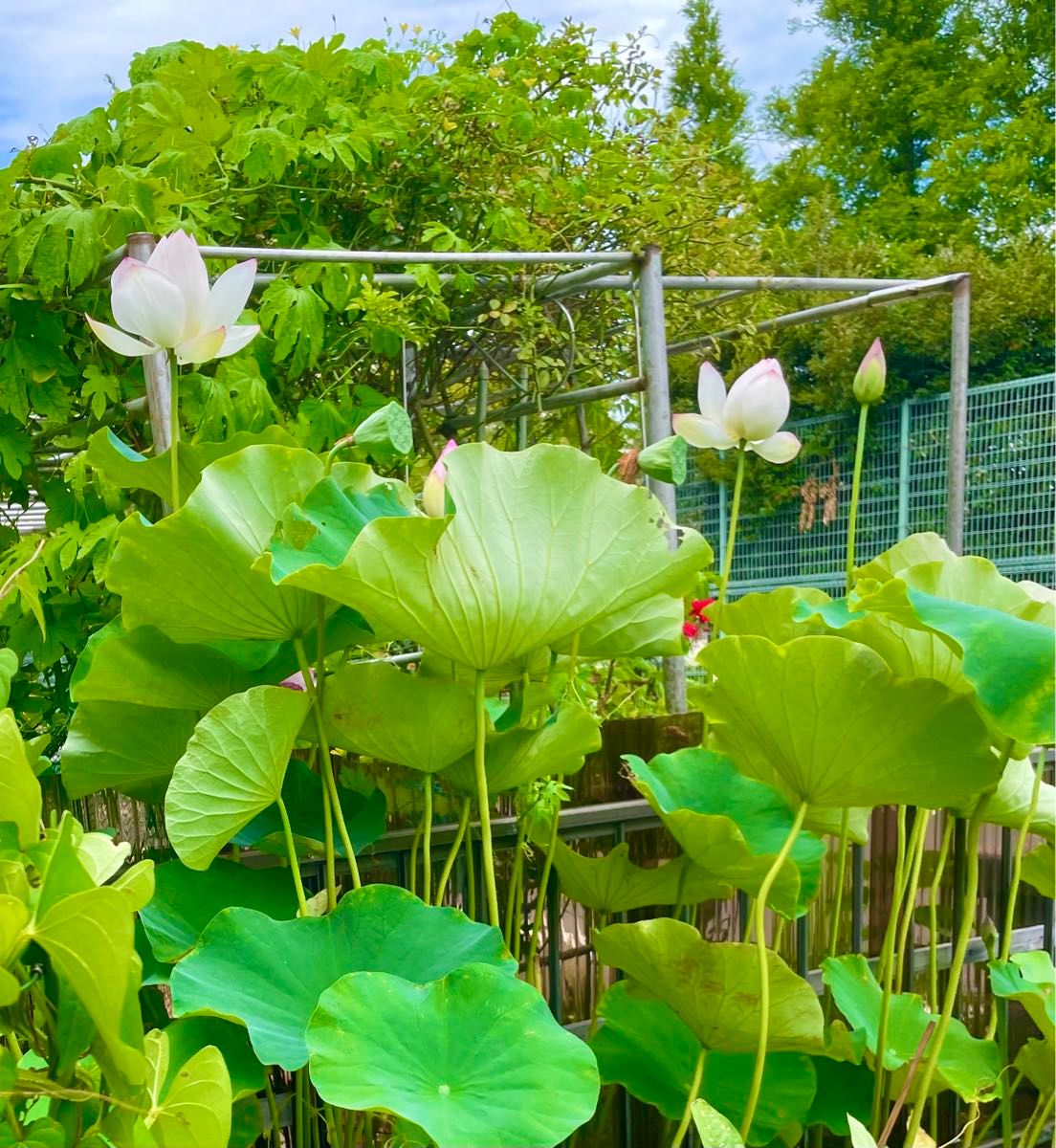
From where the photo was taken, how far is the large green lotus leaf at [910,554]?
41.8 inches

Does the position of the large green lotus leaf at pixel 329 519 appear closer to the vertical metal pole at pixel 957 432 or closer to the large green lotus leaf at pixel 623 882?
the large green lotus leaf at pixel 623 882

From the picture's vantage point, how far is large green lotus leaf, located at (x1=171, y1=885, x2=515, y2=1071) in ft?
2.67

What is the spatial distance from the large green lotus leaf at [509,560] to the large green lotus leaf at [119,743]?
0.90ft

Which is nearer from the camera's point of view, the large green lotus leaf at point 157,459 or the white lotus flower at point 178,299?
the white lotus flower at point 178,299

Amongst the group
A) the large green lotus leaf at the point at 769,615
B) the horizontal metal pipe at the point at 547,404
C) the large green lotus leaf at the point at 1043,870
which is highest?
the horizontal metal pipe at the point at 547,404

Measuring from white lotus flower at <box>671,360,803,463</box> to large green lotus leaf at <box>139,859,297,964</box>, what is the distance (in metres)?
0.63

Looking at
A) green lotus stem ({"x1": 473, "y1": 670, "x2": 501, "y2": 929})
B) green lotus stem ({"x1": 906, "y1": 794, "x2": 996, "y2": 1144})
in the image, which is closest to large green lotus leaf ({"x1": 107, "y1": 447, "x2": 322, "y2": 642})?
green lotus stem ({"x1": 473, "y1": 670, "x2": 501, "y2": 929})

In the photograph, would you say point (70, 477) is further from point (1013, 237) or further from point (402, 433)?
point (1013, 237)

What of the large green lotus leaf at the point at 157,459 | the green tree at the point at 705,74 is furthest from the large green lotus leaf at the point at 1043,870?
the green tree at the point at 705,74

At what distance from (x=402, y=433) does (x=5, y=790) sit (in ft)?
1.60

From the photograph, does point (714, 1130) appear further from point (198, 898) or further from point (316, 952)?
point (198, 898)

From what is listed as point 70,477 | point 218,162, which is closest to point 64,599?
point 70,477

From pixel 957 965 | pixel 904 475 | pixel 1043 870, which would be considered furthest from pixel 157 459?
pixel 904 475

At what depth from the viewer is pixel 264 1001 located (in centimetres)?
83
